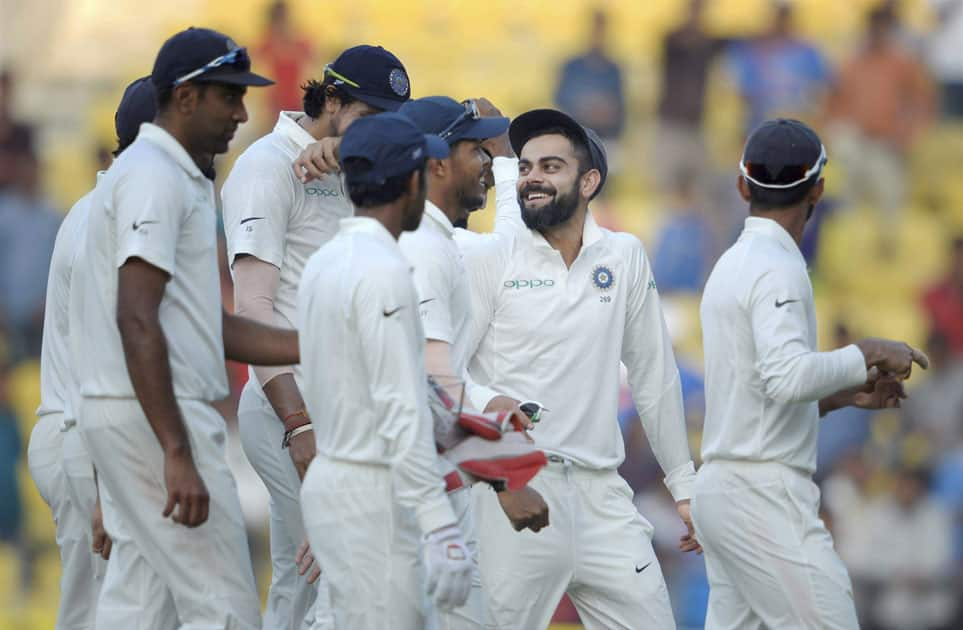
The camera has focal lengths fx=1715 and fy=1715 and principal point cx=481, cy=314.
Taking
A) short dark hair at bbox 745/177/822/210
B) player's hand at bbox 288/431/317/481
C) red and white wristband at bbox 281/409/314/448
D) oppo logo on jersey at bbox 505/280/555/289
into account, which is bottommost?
player's hand at bbox 288/431/317/481

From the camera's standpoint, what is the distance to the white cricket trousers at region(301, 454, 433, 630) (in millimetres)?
4152

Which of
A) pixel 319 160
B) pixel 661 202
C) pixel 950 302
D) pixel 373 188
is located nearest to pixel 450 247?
pixel 319 160

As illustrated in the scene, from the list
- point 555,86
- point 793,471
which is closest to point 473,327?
point 793,471

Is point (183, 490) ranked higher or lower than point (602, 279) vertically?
lower

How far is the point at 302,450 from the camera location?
521 centimetres

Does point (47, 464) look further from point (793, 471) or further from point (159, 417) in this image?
point (793, 471)

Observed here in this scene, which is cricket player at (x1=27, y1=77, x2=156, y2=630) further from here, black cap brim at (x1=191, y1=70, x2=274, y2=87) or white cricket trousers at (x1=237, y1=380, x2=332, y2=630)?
black cap brim at (x1=191, y1=70, x2=274, y2=87)

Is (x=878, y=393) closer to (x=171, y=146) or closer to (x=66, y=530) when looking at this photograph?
(x=171, y=146)

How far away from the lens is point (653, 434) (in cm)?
566

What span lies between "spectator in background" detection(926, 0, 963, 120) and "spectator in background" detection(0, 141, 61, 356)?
6311mm

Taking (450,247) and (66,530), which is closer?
(450,247)

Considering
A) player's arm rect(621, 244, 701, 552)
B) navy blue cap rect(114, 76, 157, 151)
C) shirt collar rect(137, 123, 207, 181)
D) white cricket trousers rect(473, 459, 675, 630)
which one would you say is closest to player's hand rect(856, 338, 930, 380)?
player's arm rect(621, 244, 701, 552)

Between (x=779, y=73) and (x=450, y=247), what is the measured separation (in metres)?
7.79

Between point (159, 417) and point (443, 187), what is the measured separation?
4.32 ft
